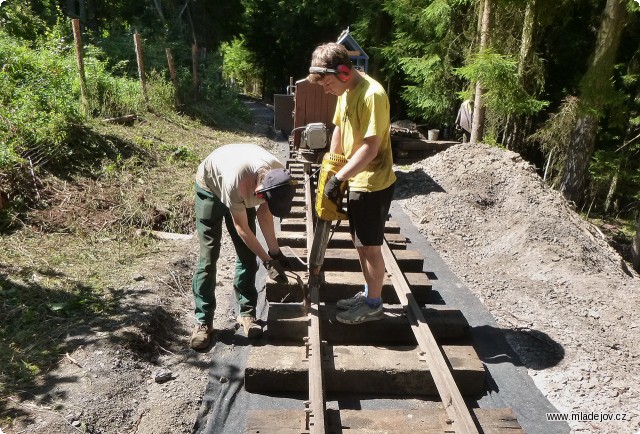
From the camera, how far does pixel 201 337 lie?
3779 mm

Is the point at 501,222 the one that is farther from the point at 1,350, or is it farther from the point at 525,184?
the point at 1,350

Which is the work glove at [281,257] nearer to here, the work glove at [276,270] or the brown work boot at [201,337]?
the work glove at [276,270]

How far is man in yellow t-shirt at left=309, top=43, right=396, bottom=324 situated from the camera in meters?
3.22

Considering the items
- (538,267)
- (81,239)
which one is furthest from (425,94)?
(81,239)

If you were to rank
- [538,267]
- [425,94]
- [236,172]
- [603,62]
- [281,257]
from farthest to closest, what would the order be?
[425,94] < [603,62] < [538,267] < [281,257] < [236,172]

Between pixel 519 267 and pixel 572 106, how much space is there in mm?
6166

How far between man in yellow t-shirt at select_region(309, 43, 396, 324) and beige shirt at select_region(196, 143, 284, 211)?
525 mm

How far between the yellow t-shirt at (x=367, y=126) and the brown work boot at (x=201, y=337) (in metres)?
1.63

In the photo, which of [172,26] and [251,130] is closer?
[251,130]

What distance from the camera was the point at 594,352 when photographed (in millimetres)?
3697

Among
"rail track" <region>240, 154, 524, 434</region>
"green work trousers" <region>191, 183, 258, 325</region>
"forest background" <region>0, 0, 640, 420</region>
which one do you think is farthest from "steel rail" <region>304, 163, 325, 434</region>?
"forest background" <region>0, 0, 640, 420</region>

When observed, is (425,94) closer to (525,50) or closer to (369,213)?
(525,50)

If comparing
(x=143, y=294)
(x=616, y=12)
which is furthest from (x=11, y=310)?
(x=616, y=12)

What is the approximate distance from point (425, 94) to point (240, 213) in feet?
44.2
